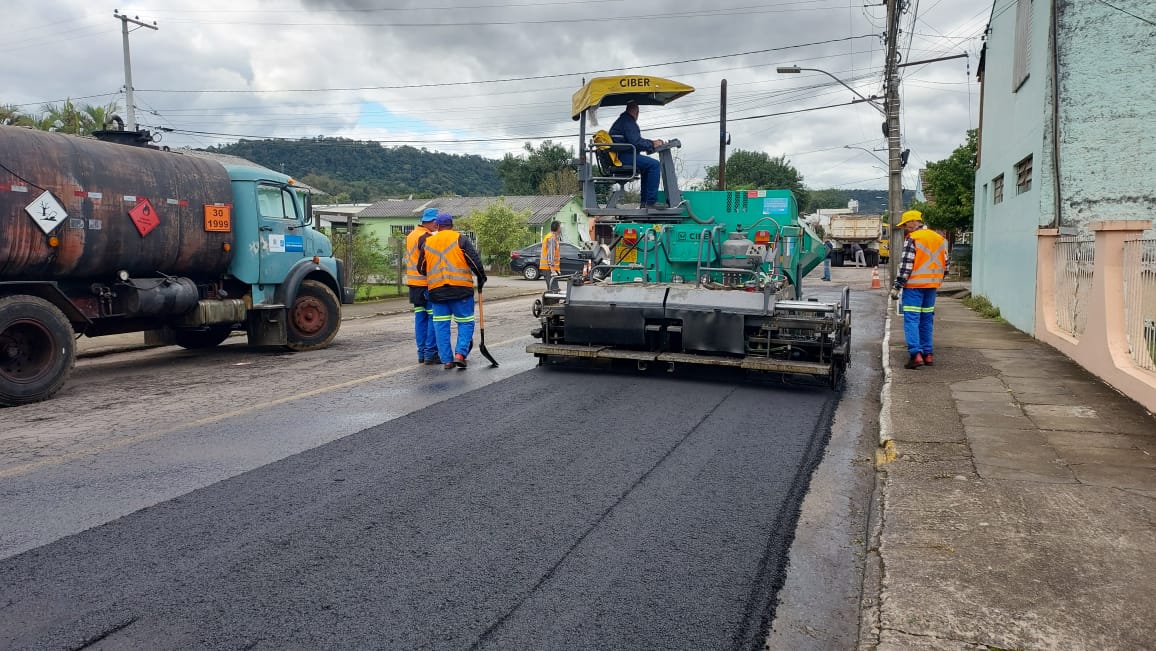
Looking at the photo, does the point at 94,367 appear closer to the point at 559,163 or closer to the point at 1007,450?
the point at 1007,450

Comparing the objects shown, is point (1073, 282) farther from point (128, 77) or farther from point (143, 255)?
point (128, 77)

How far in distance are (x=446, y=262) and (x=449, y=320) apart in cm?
67

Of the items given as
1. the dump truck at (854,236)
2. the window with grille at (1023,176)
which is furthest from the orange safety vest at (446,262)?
the dump truck at (854,236)

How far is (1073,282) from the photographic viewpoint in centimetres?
1022

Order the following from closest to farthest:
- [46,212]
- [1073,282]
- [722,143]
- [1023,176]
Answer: [46,212] < [1073,282] < [1023,176] < [722,143]

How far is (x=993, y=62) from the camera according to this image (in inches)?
691

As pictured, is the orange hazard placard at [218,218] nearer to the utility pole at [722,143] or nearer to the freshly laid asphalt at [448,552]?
the freshly laid asphalt at [448,552]

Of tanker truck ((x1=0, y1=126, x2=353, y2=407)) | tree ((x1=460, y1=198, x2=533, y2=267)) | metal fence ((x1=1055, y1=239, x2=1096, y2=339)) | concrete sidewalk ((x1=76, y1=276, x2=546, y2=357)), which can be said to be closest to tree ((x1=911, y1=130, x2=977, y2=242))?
concrete sidewalk ((x1=76, y1=276, x2=546, y2=357))

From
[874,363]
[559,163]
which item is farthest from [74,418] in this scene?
[559,163]

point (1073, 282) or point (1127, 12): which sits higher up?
point (1127, 12)

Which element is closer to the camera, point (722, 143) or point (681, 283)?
point (681, 283)

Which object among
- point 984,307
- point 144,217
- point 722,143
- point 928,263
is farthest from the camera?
point 722,143

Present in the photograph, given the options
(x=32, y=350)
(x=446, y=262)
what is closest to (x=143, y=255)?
(x=32, y=350)

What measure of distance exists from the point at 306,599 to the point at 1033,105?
44.2 feet
